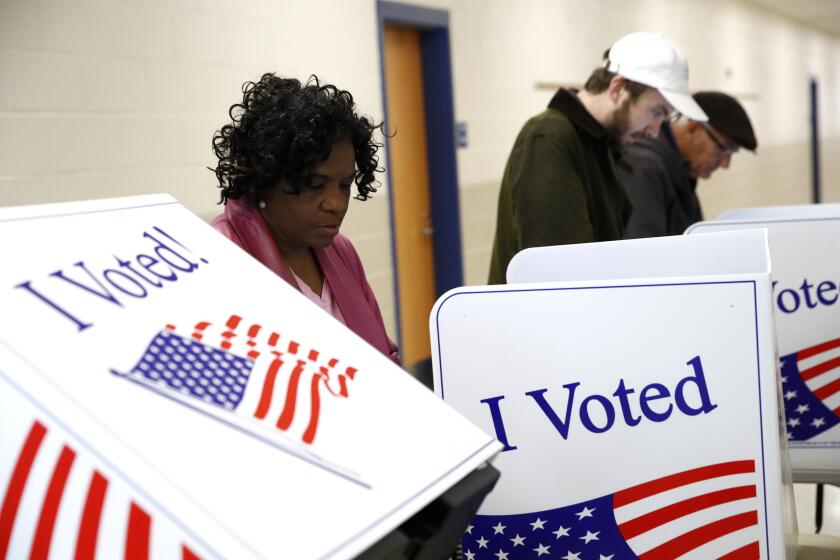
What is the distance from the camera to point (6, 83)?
7.44ft

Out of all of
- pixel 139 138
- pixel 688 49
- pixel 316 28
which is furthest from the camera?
pixel 688 49

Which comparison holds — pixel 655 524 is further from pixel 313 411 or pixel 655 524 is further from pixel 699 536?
pixel 313 411

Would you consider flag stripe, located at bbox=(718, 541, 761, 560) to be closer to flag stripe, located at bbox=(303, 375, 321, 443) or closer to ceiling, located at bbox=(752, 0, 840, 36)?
flag stripe, located at bbox=(303, 375, 321, 443)

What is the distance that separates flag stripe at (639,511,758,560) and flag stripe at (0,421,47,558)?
74 cm

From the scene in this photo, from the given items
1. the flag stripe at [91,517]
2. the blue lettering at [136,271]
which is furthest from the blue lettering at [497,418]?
the flag stripe at [91,517]

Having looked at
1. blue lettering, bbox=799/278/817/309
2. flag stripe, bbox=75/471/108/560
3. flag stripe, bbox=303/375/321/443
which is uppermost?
flag stripe, bbox=303/375/321/443

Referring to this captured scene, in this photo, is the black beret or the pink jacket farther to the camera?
the black beret

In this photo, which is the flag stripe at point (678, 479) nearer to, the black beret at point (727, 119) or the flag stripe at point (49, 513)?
the flag stripe at point (49, 513)

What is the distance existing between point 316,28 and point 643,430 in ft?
8.79

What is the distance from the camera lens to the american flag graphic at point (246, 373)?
0.64 m

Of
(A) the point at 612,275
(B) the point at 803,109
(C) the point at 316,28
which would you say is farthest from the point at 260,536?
(B) the point at 803,109

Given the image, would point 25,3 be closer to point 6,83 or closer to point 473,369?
point 6,83

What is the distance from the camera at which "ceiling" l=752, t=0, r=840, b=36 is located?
31.4ft

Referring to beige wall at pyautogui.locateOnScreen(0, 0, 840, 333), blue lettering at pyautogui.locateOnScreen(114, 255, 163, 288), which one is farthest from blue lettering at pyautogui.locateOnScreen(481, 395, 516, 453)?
beige wall at pyautogui.locateOnScreen(0, 0, 840, 333)
